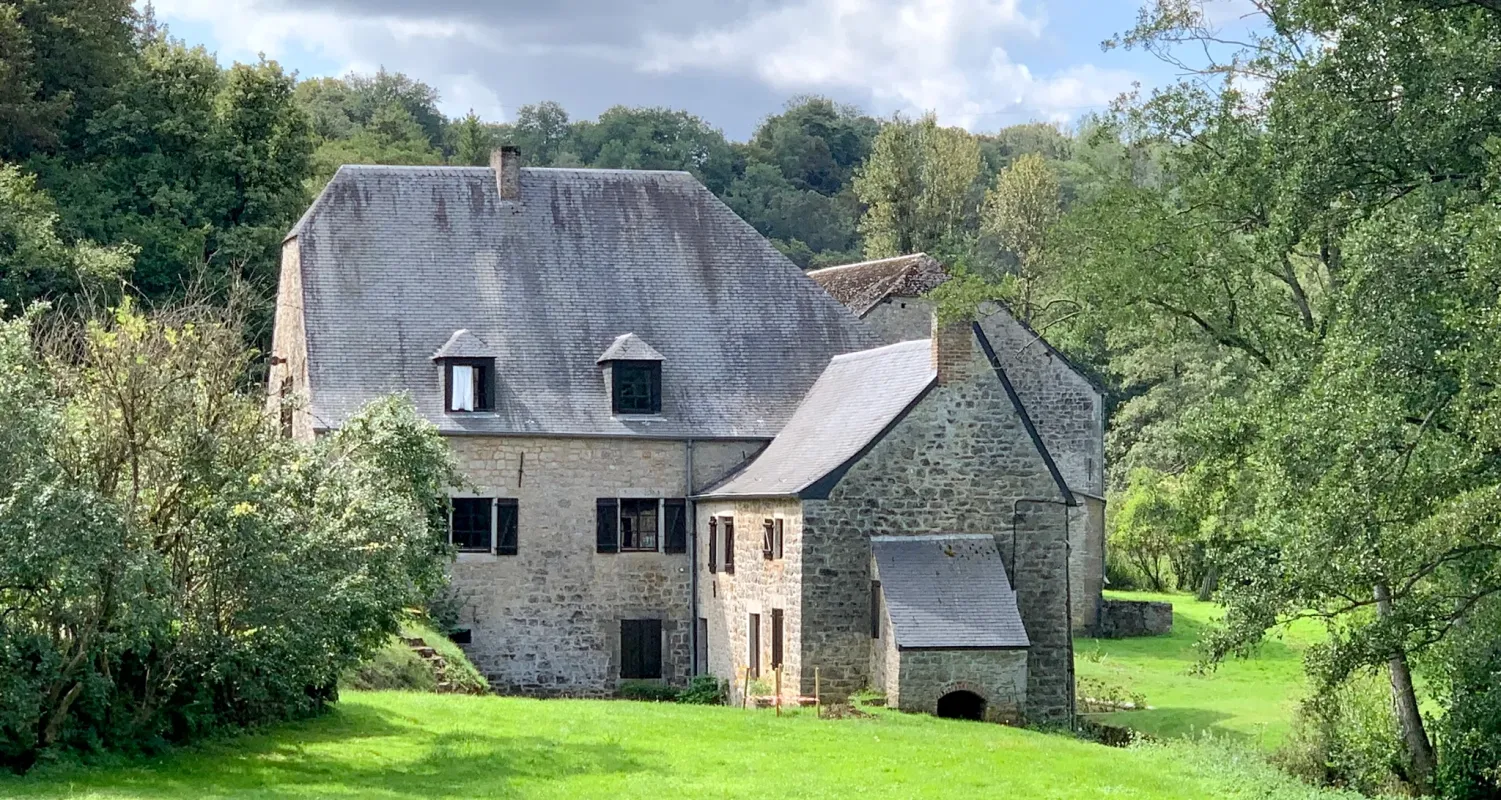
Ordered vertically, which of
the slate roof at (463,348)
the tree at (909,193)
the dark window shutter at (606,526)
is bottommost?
the dark window shutter at (606,526)

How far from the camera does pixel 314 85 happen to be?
84312 millimetres

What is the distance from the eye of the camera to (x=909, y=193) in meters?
63.0

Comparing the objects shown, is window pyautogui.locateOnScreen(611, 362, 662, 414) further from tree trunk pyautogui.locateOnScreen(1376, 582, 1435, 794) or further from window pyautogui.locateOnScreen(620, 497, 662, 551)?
tree trunk pyautogui.locateOnScreen(1376, 582, 1435, 794)

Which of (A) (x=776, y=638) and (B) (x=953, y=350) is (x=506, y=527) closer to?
(A) (x=776, y=638)

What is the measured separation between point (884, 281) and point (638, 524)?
9615 millimetres

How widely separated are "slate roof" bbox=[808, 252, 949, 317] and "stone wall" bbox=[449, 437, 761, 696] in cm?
679

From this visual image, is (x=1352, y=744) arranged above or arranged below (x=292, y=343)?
below

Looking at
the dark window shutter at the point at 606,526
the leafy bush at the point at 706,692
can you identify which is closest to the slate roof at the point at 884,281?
the dark window shutter at the point at 606,526

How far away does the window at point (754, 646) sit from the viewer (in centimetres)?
3128

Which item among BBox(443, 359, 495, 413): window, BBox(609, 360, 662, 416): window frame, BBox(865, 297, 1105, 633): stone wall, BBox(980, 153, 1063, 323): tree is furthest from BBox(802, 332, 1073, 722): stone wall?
BBox(980, 153, 1063, 323): tree

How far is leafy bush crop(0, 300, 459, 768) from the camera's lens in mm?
18422

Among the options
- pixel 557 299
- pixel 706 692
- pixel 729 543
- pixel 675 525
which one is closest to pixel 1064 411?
pixel 675 525

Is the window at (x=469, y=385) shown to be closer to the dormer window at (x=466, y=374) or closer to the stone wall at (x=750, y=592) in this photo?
the dormer window at (x=466, y=374)

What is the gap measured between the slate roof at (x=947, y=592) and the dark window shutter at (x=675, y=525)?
672 centimetres
